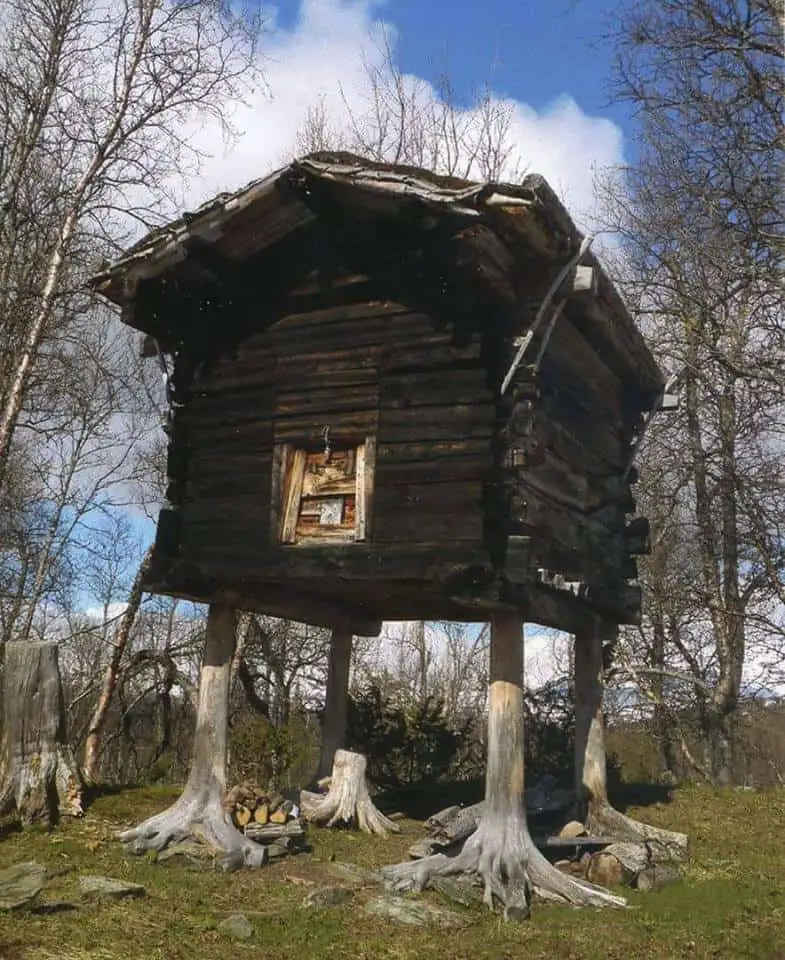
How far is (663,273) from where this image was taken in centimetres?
1727

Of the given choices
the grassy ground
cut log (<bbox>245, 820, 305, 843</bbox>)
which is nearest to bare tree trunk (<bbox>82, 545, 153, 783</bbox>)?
the grassy ground

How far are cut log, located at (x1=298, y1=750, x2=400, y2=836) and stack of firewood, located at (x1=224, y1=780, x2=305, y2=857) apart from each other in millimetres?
1138

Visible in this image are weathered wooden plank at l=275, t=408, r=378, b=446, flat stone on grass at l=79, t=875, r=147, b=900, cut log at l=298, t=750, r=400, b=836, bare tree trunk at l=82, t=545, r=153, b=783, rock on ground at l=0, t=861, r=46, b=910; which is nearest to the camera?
rock on ground at l=0, t=861, r=46, b=910

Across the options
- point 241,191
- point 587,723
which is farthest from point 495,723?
point 241,191

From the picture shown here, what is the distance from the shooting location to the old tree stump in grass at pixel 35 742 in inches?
375

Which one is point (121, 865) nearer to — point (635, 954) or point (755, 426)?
point (635, 954)

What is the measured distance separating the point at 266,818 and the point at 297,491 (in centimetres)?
345

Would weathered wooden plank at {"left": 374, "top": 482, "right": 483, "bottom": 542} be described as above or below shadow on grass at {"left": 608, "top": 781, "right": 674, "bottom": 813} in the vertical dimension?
above

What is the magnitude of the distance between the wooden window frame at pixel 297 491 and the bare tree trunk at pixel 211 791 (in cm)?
143

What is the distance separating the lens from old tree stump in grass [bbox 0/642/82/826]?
9523 millimetres

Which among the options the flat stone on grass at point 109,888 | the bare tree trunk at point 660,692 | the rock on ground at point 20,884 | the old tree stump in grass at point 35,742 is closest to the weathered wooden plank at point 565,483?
the flat stone on grass at point 109,888

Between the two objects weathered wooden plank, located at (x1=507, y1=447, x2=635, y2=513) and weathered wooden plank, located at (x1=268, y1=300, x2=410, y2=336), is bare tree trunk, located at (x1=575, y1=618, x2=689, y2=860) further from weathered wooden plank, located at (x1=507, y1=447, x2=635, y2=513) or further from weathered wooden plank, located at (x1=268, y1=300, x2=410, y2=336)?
weathered wooden plank, located at (x1=268, y1=300, x2=410, y2=336)

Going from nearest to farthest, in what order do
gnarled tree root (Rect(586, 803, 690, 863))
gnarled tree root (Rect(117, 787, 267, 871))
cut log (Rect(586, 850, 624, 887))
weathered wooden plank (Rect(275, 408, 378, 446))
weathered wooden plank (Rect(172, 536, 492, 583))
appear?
1. weathered wooden plank (Rect(172, 536, 492, 583))
2. gnarled tree root (Rect(117, 787, 267, 871))
3. weathered wooden plank (Rect(275, 408, 378, 446))
4. cut log (Rect(586, 850, 624, 887))
5. gnarled tree root (Rect(586, 803, 690, 863))

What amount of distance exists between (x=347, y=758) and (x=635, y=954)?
18.1ft
